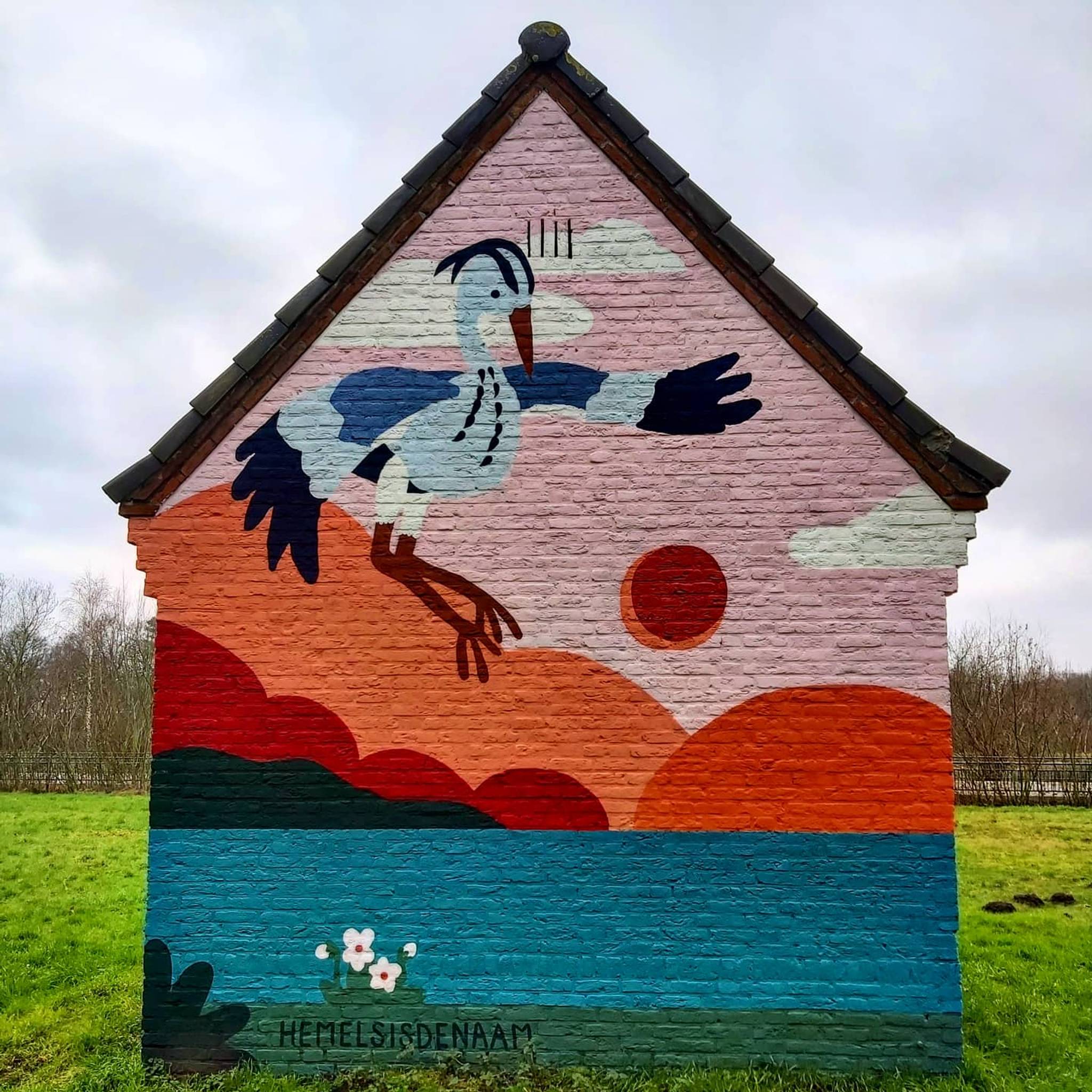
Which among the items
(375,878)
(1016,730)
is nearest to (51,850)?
(375,878)

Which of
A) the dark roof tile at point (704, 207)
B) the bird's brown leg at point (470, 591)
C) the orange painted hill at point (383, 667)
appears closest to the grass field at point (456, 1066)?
→ the orange painted hill at point (383, 667)

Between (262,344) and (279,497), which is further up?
(262,344)

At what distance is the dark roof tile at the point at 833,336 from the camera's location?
610 cm

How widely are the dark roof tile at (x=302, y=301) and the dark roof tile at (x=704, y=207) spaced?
2802 millimetres

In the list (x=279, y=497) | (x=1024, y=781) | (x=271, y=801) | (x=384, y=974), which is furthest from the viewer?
(x=1024, y=781)

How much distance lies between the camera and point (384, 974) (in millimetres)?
5863

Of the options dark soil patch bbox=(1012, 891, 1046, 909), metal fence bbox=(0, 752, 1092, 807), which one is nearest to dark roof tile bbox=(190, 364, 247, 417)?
dark soil patch bbox=(1012, 891, 1046, 909)

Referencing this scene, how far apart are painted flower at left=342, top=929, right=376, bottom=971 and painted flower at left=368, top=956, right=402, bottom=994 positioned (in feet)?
0.20

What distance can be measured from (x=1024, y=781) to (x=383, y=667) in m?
21.0

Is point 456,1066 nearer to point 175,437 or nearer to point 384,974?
point 384,974

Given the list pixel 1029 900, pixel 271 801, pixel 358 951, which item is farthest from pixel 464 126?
pixel 1029 900

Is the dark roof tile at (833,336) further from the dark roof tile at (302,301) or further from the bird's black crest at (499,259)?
the dark roof tile at (302,301)

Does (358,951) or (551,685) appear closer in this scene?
(358,951)

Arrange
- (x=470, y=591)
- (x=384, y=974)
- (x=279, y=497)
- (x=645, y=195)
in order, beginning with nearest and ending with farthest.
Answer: (x=384, y=974) < (x=470, y=591) < (x=279, y=497) < (x=645, y=195)
